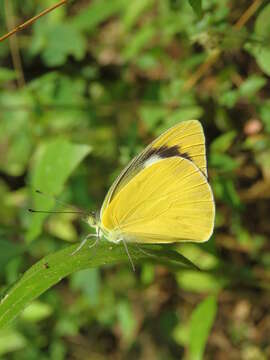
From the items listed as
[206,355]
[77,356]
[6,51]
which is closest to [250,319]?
[206,355]

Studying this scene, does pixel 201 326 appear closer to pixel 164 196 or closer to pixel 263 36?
pixel 164 196

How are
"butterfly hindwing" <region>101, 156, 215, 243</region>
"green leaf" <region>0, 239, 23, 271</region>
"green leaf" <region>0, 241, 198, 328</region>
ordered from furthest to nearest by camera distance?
1. "green leaf" <region>0, 239, 23, 271</region>
2. "butterfly hindwing" <region>101, 156, 215, 243</region>
3. "green leaf" <region>0, 241, 198, 328</region>

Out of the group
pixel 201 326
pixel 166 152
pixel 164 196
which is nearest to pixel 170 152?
pixel 166 152

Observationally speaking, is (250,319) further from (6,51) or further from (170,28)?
(6,51)

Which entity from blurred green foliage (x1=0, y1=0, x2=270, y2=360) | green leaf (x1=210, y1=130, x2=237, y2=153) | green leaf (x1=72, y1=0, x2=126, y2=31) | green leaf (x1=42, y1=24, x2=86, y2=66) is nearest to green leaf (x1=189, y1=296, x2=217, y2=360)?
blurred green foliage (x1=0, y1=0, x2=270, y2=360)

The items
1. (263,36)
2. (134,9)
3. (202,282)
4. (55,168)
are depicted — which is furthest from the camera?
(134,9)

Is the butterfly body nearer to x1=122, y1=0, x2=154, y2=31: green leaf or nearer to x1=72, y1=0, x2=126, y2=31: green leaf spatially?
x1=122, y1=0, x2=154, y2=31: green leaf
